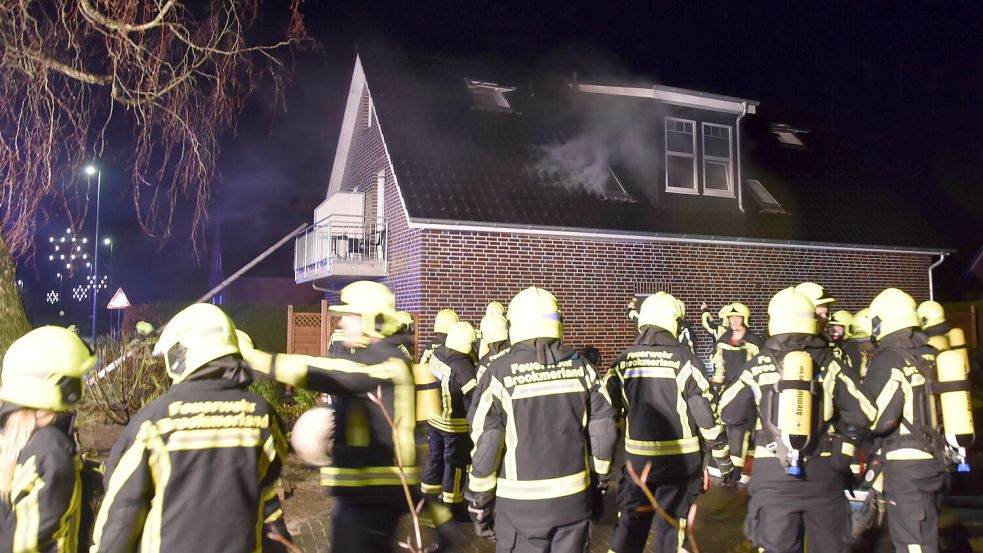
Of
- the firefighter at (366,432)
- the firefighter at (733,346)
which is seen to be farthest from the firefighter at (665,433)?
the firefighter at (733,346)

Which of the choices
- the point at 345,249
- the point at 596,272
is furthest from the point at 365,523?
the point at 345,249

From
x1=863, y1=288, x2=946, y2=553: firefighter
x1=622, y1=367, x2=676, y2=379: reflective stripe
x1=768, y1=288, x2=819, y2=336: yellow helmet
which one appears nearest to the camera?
x1=768, y1=288, x2=819, y2=336: yellow helmet

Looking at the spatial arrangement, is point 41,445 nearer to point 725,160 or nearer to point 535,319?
point 535,319

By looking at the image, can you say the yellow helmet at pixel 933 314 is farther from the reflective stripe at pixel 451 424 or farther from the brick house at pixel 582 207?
the brick house at pixel 582 207

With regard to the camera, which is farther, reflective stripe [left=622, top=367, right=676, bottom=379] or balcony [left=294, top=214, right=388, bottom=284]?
balcony [left=294, top=214, right=388, bottom=284]

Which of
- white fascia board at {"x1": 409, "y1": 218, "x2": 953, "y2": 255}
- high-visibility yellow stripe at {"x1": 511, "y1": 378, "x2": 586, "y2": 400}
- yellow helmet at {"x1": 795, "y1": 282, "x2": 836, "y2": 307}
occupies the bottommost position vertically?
high-visibility yellow stripe at {"x1": 511, "y1": 378, "x2": 586, "y2": 400}

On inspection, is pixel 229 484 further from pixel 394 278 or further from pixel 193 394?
pixel 394 278

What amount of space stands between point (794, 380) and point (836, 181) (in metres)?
13.9

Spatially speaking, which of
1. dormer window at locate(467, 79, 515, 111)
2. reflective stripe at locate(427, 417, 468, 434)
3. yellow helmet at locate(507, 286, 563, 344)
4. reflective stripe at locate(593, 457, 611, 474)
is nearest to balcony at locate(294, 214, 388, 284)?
dormer window at locate(467, 79, 515, 111)

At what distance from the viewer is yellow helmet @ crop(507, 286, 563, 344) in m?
3.77

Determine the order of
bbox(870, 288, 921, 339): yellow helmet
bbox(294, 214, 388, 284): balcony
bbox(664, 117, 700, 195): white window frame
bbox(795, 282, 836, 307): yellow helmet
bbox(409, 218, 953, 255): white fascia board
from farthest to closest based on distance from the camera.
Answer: bbox(664, 117, 700, 195): white window frame, bbox(294, 214, 388, 284): balcony, bbox(409, 218, 953, 255): white fascia board, bbox(795, 282, 836, 307): yellow helmet, bbox(870, 288, 921, 339): yellow helmet

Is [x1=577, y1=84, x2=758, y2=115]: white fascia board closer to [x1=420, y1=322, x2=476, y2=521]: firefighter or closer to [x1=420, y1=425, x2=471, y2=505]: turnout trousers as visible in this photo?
[x1=420, y1=322, x2=476, y2=521]: firefighter

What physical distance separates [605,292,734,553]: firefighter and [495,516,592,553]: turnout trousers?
1029 mm

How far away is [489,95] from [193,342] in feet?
41.2
